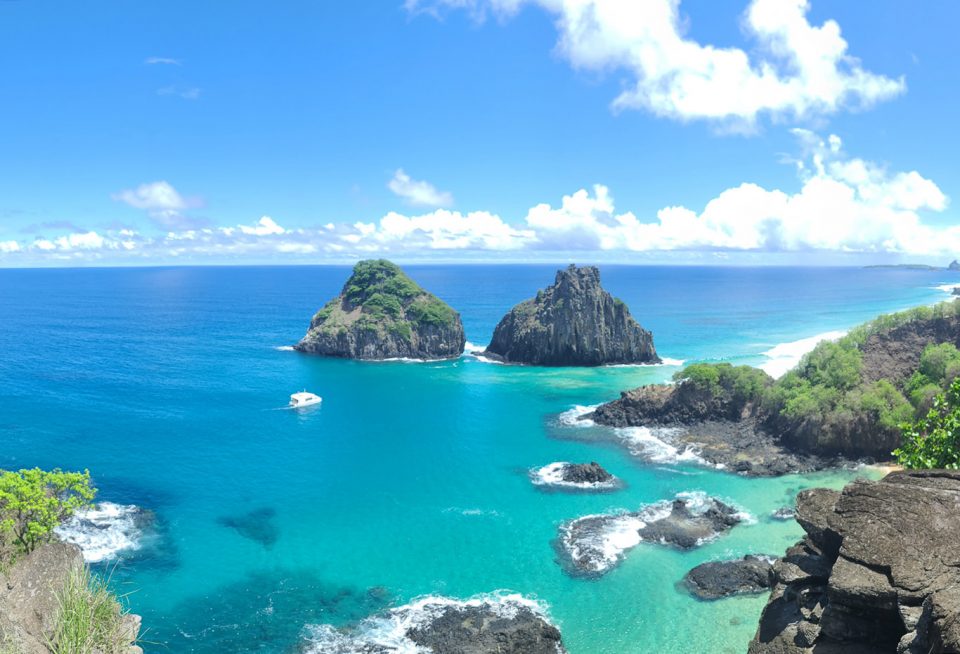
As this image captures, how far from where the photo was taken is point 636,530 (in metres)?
54.3

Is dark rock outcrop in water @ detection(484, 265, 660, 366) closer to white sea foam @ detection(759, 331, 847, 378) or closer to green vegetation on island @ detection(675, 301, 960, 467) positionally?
white sea foam @ detection(759, 331, 847, 378)

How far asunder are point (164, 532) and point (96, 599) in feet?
109

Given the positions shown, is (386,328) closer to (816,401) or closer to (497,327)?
(497,327)

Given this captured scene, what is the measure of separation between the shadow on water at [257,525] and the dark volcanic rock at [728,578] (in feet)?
114

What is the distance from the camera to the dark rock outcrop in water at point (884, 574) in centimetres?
1905

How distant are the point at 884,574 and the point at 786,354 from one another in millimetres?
124647

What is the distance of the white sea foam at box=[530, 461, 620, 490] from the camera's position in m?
64.8

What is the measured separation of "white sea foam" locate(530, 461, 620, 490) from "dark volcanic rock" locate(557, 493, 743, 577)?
6531 millimetres

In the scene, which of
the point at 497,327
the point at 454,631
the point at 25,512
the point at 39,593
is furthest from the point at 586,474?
the point at 497,327

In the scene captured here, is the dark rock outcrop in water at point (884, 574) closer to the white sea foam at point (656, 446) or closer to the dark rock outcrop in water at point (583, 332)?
the white sea foam at point (656, 446)

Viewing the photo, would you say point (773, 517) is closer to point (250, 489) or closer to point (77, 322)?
point (250, 489)

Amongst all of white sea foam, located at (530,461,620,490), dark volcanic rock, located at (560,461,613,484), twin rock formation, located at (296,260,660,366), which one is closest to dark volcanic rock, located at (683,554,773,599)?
white sea foam, located at (530,461,620,490)

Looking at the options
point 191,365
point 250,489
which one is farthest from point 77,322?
point 250,489

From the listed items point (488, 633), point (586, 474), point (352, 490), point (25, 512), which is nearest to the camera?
point (25, 512)
